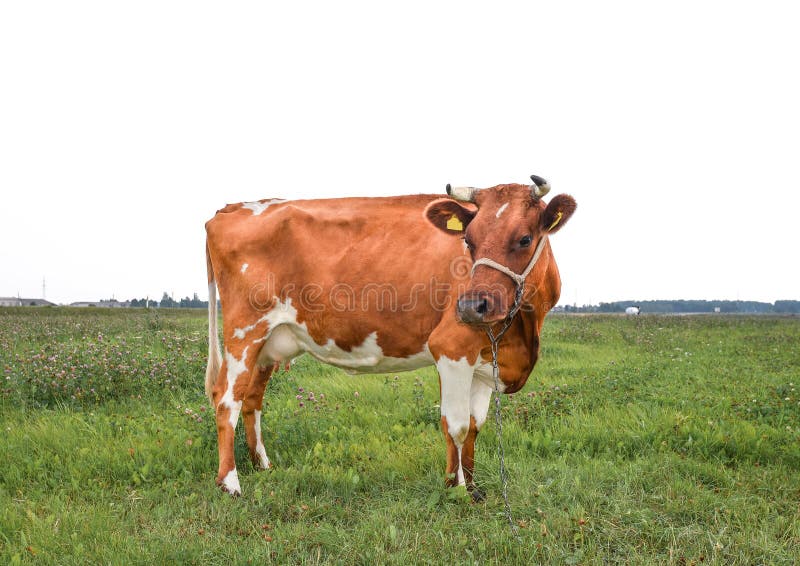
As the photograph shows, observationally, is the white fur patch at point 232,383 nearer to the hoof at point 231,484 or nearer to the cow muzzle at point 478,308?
the hoof at point 231,484

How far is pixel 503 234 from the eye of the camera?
431cm

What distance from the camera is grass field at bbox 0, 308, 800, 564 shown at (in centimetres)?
407

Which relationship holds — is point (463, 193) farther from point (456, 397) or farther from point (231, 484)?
point (231, 484)

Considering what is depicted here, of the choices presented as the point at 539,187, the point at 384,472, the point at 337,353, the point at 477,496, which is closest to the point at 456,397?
the point at 477,496

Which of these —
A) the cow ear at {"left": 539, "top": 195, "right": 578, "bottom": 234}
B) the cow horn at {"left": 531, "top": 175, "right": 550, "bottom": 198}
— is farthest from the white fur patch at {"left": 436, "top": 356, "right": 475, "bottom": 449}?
the cow horn at {"left": 531, "top": 175, "right": 550, "bottom": 198}

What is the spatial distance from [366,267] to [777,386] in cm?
709

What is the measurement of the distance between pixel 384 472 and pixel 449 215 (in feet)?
8.52

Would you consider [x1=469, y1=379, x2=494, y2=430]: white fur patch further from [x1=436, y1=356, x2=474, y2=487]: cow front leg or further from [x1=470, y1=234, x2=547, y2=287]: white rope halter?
[x1=470, y1=234, x2=547, y2=287]: white rope halter

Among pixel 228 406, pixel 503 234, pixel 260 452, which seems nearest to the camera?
pixel 503 234

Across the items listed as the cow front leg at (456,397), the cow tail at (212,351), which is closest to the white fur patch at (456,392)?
the cow front leg at (456,397)

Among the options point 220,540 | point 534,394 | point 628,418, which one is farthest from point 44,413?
point 628,418

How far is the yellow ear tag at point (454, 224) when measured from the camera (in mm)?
4902

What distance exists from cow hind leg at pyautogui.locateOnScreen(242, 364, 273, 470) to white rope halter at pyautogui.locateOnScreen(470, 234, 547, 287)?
304 cm

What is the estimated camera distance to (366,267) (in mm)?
5535
